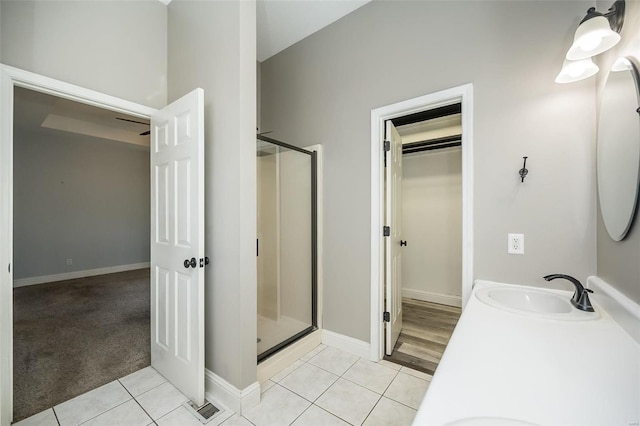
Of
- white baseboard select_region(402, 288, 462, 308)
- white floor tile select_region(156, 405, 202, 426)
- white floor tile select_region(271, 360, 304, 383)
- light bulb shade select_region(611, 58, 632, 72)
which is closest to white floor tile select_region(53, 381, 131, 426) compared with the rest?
white floor tile select_region(156, 405, 202, 426)

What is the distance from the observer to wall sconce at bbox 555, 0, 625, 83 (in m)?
1.08

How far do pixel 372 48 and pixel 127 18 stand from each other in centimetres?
195

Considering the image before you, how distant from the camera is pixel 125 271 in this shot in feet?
19.0

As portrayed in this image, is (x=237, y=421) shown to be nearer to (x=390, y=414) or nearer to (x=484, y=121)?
(x=390, y=414)

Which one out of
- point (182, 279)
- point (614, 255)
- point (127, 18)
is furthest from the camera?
point (127, 18)

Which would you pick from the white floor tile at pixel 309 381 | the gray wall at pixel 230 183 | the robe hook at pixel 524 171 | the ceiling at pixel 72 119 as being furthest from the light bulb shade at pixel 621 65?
the ceiling at pixel 72 119

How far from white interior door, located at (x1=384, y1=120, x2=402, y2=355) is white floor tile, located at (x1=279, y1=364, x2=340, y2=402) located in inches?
25.2

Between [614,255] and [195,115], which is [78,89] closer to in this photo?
[195,115]

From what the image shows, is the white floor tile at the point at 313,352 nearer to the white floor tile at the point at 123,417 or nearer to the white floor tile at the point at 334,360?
the white floor tile at the point at 334,360

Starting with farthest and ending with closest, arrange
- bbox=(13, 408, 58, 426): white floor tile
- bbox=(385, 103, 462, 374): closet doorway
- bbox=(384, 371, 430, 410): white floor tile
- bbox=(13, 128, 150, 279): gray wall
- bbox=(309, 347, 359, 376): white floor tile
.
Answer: bbox=(13, 128, 150, 279): gray wall → bbox=(385, 103, 462, 374): closet doorway → bbox=(309, 347, 359, 376): white floor tile → bbox=(384, 371, 430, 410): white floor tile → bbox=(13, 408, 58, 426): white floor tile

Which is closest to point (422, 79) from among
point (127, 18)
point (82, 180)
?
point (127, 18)

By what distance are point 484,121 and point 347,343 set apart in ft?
6.93

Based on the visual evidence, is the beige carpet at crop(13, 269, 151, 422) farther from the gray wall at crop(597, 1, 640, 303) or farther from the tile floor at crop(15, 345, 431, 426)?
the gray wall at crop(597, 1, 640, 303)

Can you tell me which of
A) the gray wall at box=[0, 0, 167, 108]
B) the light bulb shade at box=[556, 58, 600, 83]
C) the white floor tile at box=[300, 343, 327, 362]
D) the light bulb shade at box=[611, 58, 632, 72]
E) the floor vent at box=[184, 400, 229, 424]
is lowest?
the white floor tile at box=[300, 343, 327, 362]
